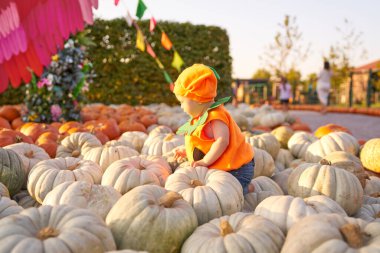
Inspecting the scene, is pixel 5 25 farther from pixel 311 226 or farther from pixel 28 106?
pixel 311 226

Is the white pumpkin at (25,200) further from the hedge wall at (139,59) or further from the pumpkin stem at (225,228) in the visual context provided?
the hedge wall at (139,59)

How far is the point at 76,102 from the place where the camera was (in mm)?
7504

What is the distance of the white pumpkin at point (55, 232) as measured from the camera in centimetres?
174

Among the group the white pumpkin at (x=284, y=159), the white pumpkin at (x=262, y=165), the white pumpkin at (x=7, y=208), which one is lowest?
the white pumpkin at (x=284, y=159)

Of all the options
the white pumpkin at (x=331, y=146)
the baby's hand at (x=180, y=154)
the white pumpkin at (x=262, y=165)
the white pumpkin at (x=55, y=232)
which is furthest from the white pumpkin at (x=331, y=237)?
the white pumpkin at (x=331, y=146)

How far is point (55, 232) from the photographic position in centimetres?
184

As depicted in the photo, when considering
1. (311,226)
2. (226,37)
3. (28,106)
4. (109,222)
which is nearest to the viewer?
(311,226)

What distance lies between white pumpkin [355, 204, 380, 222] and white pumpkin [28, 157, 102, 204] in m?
1.91

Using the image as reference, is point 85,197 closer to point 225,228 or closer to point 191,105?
point 225,228

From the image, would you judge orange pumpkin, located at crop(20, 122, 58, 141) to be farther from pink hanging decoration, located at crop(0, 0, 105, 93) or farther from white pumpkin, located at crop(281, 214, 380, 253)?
white pumpkin, located at crop(281, 214, 380, 253)

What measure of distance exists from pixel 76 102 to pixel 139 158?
455 cm

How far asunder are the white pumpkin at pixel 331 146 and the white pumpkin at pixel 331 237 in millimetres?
2744

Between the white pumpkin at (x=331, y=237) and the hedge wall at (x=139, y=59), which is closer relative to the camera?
the white pumpkin at (x=331, y=237)

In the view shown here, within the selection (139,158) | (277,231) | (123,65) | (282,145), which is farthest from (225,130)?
(123,65)
